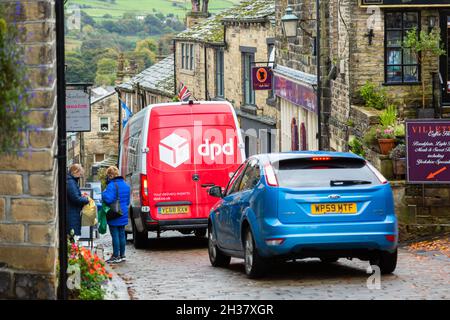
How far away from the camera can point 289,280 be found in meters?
13.4

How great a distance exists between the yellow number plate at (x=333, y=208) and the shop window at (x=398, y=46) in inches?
453

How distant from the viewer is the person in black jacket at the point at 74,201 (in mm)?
16531

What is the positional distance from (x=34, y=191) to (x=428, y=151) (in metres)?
10.2

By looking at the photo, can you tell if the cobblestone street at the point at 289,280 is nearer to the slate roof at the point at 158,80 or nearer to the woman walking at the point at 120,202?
the woman walking at the point at 120,202

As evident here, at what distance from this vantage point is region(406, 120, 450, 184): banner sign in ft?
61.0

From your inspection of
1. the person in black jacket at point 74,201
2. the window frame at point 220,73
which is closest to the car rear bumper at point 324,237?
the person in black jacket at point 74,201

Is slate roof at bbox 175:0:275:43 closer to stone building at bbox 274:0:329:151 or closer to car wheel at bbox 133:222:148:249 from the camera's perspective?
stone building at bbox 274:0:329:151

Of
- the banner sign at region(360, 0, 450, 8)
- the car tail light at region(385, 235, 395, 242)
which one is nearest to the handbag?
the car tail light at region(385, 235, 395, 242)

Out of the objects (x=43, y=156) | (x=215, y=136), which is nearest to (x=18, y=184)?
(x=43, y=156)

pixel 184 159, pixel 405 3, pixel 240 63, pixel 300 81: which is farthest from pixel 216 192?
pixel 240 63

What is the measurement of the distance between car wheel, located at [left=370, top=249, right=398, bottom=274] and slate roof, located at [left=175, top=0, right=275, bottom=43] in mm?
25556

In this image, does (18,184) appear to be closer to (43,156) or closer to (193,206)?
(43,156)
